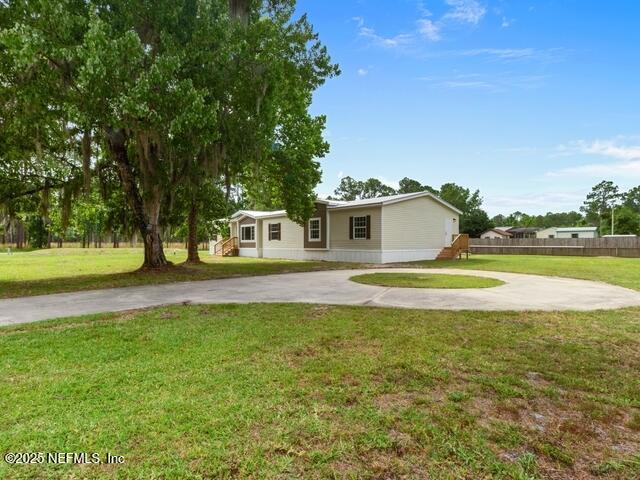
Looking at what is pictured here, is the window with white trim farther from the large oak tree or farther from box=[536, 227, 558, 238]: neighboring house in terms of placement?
box=[536, 227, 558, 238]: neighboring house

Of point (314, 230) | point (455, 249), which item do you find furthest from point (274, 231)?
point (455, 249)

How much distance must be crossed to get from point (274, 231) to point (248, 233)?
11.6ft

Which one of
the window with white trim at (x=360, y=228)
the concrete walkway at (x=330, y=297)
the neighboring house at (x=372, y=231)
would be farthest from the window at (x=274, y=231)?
the concrete walkway at (x=330, y=297)

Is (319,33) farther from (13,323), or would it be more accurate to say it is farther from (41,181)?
(13,323)

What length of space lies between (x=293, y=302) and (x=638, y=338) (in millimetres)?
5176

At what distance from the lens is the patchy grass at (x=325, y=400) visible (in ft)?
6.97

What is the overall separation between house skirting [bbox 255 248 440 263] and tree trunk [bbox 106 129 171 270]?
9772 millimetres

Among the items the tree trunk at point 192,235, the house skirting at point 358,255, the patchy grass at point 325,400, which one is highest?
the tree trunk at point 192,235

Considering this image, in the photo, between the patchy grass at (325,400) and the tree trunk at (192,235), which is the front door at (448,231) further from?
the patchy grass at (325,400)

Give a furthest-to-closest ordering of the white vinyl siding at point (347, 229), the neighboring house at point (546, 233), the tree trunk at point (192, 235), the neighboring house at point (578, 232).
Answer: the neighboring house at point (546, 233) < the neighboring house at point (578, 232) < the white vinyl siding at point (347, 229) < the tree trunk at point (192, 235)

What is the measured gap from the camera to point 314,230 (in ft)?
71.3

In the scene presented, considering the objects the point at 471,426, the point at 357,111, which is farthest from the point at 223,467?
the point at 357,111

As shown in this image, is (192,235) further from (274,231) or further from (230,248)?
(230,248)

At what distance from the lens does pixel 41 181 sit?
12.2 meters
